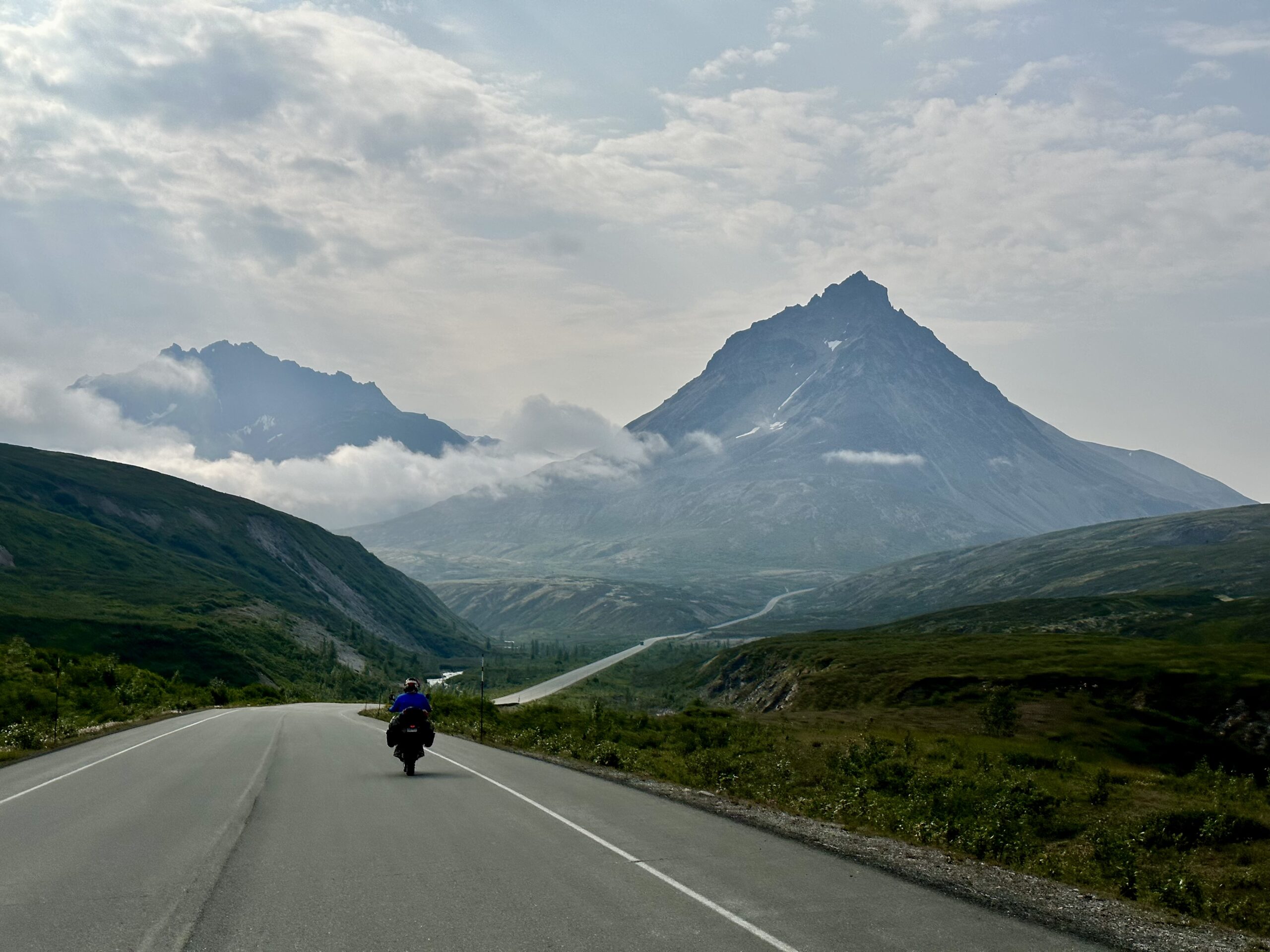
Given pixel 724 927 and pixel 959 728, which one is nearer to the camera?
pixel 724 927

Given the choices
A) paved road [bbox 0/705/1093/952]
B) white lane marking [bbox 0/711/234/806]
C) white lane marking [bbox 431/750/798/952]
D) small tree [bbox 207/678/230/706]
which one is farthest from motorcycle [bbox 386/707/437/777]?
small tree [bbox 207/678/230/706]

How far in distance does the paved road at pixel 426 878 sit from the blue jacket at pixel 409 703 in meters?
4.50

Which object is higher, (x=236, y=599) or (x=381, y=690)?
(x=236, y=599)

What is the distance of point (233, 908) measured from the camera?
33.3 feet

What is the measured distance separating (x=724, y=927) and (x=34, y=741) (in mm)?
31661

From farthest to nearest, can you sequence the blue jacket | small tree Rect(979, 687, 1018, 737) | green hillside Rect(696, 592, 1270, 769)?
green hillside Rect(696, 592, 1270, 769)
small tree Rect(979, 687, 1018, 737)
the blue jacket

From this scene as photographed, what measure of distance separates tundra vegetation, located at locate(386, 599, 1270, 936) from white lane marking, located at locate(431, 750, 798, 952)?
5.74 metres

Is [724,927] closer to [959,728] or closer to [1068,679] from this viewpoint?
[959,728]

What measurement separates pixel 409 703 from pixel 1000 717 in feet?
139

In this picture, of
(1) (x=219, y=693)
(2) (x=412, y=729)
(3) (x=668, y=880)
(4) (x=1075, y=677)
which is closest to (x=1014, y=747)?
(2) (x=412, y=729)

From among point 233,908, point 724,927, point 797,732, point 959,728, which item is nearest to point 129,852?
point 233,908

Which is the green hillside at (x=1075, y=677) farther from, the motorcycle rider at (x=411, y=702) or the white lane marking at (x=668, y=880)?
the white lane marking at (x=668, y=880)

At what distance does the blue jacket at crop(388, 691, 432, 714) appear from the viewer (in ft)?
83.8

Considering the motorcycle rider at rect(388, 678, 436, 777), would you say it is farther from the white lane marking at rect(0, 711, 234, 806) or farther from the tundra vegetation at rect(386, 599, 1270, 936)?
the white lane marking at rect(0, 711, 234, 806)
